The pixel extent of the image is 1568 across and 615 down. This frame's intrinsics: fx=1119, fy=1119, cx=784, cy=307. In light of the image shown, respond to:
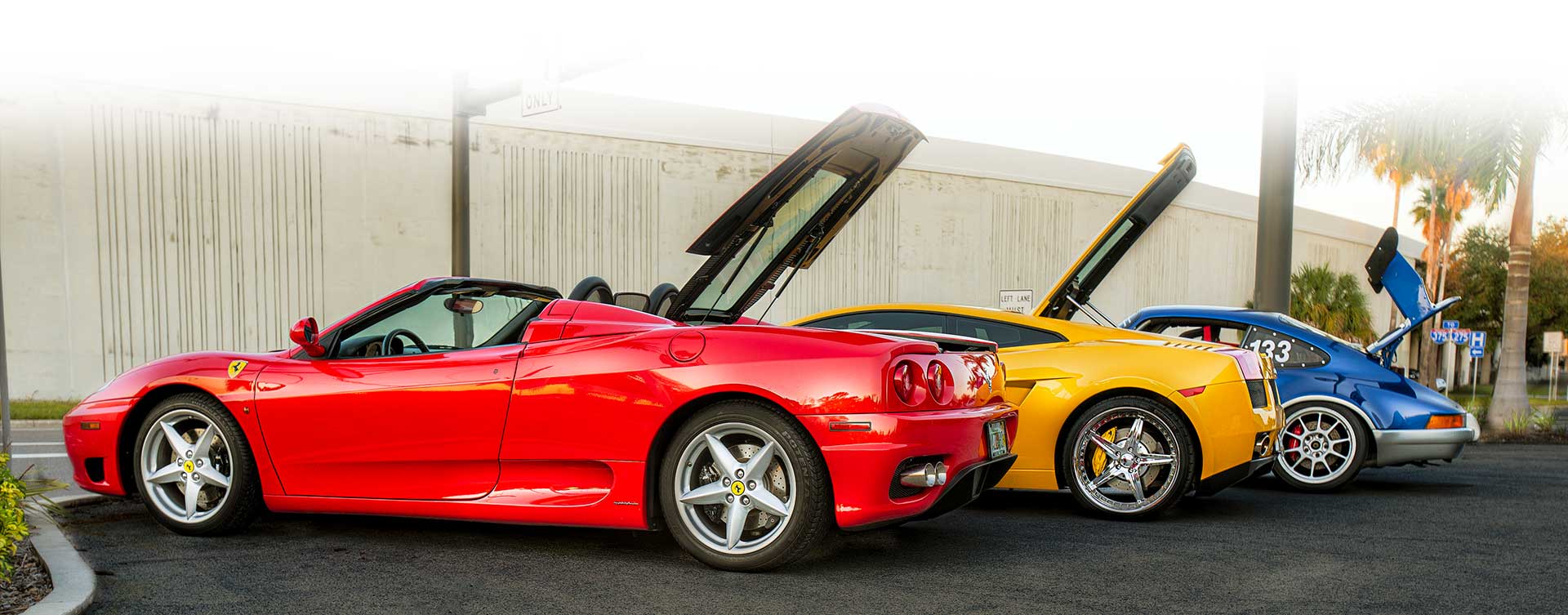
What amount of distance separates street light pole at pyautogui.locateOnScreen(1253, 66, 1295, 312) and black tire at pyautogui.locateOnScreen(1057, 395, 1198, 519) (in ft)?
20.5

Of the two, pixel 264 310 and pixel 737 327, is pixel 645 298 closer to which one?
pixel 737 327

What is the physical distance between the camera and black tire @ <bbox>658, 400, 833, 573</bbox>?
427 cm

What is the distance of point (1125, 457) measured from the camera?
626cm

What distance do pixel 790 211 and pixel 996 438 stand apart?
207 centimetres

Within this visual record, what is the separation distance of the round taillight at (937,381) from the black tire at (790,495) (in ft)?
1.69

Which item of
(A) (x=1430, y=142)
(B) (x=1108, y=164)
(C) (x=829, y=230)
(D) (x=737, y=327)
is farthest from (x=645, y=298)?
(B) (x=1108, y=164)

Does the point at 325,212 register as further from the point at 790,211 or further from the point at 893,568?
the point at 893,568

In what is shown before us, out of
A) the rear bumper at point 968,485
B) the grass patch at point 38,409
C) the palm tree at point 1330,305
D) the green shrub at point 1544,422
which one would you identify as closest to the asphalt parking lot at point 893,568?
the rear bumper at point 968,485

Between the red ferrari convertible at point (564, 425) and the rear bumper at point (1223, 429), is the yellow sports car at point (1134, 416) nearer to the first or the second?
the rear bumper at point (1223, 429)

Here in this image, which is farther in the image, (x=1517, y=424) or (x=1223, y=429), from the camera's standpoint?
(x=1517, y=424)

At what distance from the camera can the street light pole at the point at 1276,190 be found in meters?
11.7

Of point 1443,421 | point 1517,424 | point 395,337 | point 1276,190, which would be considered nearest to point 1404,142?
point 1517,424

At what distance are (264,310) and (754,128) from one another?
1053 cm

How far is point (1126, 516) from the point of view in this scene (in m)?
6.20
